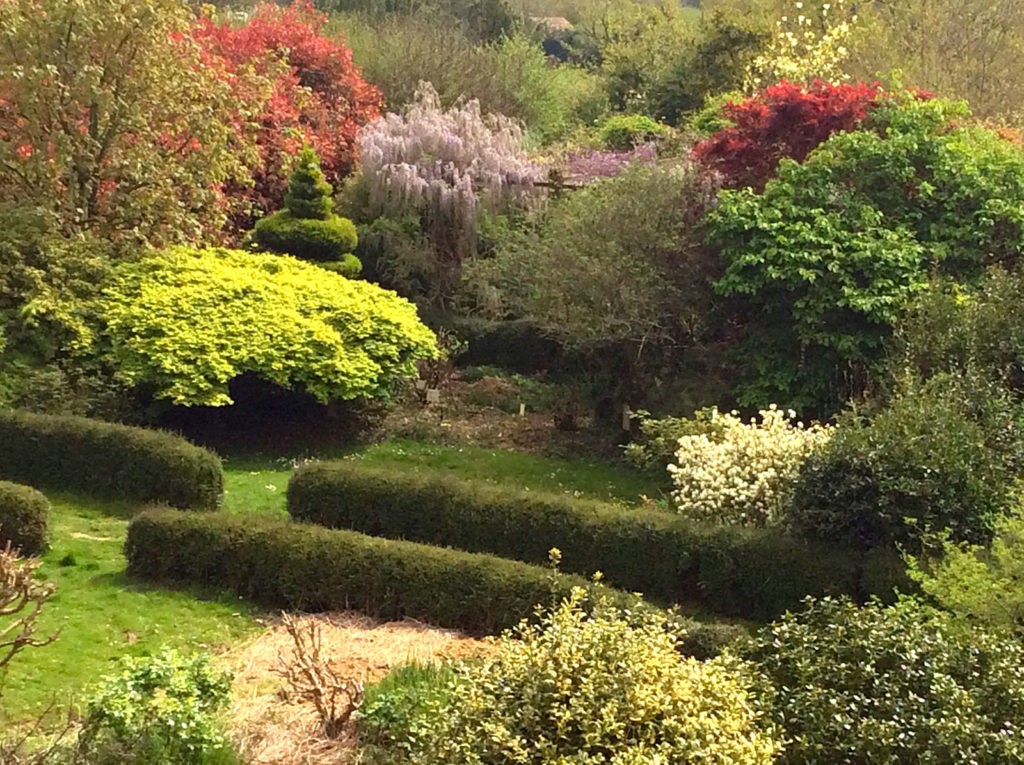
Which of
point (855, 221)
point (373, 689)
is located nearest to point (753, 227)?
point (855, 221)

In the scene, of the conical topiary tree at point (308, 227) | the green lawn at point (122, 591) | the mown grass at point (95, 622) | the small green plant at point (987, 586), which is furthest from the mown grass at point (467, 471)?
the small green plant at point (987, 586)

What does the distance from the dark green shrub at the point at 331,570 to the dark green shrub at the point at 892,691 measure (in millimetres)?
2366

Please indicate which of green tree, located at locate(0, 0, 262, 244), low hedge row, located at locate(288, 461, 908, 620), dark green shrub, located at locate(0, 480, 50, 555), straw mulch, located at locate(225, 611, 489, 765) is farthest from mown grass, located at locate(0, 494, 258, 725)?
green tree, located at locate(0, 0, 262, 244)

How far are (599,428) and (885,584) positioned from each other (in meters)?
5.91

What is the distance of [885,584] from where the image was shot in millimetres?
7414

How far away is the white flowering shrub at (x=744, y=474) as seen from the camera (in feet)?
28.9

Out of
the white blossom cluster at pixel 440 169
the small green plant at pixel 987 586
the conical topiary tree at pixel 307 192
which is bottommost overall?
the small green plant at pixel 987 586

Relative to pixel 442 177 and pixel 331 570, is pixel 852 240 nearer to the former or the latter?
pixel 331 570

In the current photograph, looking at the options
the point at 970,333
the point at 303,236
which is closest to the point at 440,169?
the point at 303,236

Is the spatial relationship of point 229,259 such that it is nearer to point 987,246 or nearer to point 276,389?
point 276,389

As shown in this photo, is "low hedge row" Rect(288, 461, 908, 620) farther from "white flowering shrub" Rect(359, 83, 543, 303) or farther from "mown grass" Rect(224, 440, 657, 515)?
"white flowering shrub" Rect(359, 83, 543, 303)

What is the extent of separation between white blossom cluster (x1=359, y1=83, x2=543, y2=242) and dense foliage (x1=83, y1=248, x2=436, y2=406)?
11.4 ft

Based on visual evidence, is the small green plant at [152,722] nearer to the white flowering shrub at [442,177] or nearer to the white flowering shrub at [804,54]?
the white flowering shrub at [442,177]

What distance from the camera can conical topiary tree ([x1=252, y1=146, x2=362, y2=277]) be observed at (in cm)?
1488
